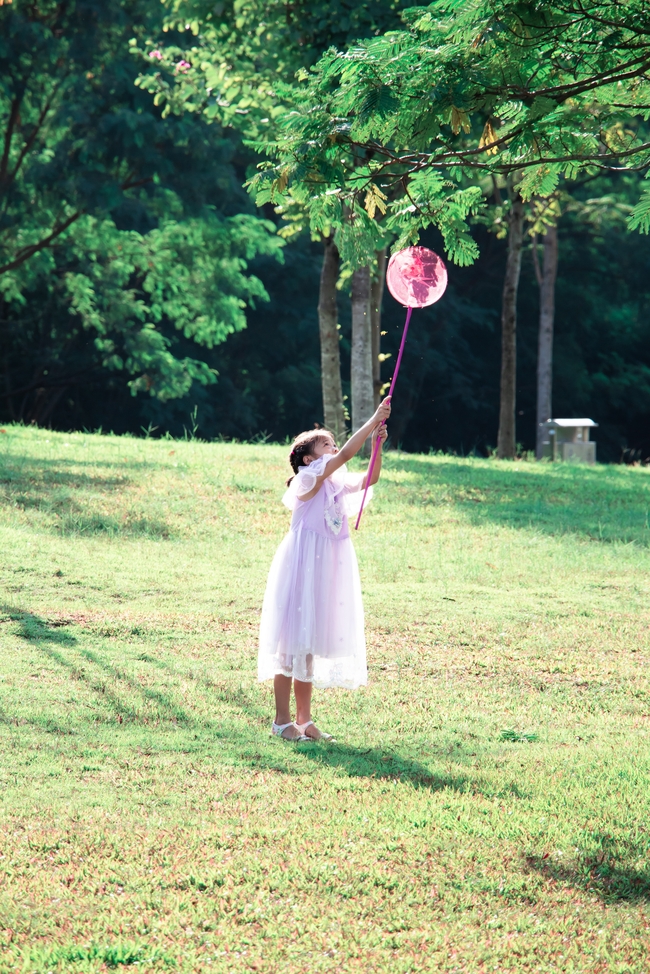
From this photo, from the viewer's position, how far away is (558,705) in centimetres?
682

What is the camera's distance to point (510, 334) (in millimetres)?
21109

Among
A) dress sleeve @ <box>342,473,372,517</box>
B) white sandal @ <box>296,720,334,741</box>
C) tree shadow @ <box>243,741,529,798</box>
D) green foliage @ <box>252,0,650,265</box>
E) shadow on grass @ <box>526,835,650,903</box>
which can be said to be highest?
green foliage @ <box>252,0,650,265</box>

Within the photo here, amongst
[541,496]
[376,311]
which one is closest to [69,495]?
[541,496]

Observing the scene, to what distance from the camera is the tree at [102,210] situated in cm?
2172

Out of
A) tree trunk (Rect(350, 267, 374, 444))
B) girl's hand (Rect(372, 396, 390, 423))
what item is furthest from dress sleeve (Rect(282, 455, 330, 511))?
tree trunk (Rect(350, 267, 374, 444))

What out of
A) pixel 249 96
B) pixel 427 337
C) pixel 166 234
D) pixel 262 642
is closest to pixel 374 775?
pixel 262 642

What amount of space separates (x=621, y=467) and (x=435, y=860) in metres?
15.8

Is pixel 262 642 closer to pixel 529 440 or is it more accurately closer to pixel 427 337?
pixel 427 337

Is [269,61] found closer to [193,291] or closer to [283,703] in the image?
[193,291]

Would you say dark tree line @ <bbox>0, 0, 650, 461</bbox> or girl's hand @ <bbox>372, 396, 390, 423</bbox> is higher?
dark tree line @ <bbox>0, 0, 650, 461</bbox>

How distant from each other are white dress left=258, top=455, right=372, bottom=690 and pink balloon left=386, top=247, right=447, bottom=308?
121 centimetres

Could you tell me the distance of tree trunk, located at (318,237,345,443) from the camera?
1706 cm

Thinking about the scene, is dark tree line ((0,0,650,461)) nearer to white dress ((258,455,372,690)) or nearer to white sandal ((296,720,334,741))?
white dress ((258,455,372,690))

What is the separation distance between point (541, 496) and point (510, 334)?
748cm
